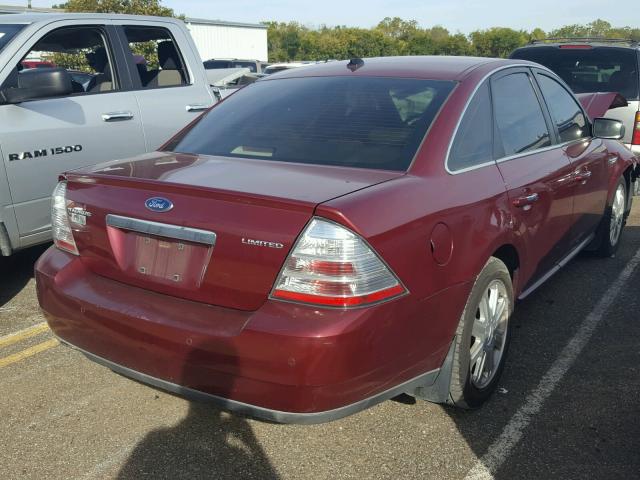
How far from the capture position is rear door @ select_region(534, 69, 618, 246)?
169 inches

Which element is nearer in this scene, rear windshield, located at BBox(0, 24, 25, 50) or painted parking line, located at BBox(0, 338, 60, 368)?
painted parking line, located at BBox(0, 338, 60, 368)

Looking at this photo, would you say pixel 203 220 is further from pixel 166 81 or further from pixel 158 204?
pixel 166 81

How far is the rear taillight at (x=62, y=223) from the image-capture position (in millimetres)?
3010

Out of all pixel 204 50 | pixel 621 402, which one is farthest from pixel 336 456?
pixel 204 50

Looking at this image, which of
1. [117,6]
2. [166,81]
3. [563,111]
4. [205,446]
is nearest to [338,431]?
[205,446]

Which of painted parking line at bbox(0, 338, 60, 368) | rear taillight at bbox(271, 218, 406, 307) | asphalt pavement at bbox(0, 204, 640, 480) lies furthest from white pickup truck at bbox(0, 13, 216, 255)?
rear taillight at bbox(271, 218, 406, 307)

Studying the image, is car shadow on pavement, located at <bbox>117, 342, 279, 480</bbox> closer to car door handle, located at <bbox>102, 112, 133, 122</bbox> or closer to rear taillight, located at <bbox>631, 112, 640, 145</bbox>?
car door handle, located at <bbox>102, 112, 133, 122</bbox>

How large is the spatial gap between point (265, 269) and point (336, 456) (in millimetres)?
940

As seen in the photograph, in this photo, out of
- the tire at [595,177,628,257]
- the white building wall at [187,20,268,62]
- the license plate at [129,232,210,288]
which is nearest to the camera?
the license plate at [129,232,210,288]

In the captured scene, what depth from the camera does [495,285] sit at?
3227 mm

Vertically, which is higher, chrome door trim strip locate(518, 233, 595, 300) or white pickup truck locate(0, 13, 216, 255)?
white pickup truck locate(0, 13, 216, 255)

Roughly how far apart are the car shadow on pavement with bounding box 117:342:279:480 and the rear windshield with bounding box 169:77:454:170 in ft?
3.44

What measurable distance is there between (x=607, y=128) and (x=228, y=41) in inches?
1806

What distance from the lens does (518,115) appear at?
380 cm
